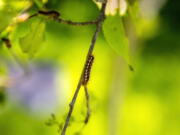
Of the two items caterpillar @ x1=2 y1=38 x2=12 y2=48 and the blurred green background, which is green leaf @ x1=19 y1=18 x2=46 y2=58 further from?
the blurred green background

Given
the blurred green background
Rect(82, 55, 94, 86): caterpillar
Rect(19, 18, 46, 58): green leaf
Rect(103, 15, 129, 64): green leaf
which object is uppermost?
the blurred green background

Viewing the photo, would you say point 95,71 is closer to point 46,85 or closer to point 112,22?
point 46,85

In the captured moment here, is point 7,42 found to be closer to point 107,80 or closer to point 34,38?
point 34,38

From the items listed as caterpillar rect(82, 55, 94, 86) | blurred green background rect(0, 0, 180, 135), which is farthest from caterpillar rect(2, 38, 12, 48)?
blurred green background rect(0, 0, 180, 135)

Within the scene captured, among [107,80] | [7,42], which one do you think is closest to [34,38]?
[7,42]

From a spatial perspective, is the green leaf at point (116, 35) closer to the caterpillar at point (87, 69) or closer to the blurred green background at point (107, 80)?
the caterpillar at point (87, 69)

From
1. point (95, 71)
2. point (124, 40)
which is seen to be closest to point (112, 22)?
point (124, 40)

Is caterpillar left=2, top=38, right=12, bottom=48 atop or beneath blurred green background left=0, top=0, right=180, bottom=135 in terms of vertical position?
beneath
